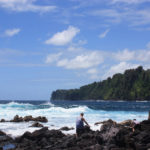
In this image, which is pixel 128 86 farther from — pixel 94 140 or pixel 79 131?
pixel 94 140

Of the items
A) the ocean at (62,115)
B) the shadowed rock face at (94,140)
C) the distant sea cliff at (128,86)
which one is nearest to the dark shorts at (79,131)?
the shadowed rock face at (94,140)

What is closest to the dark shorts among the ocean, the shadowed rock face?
the shadowed rock face

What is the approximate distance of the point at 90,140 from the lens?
1620 cm

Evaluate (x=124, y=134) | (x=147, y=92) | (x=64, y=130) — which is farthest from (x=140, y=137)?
(x=147, y=92)

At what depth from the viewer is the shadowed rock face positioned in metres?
14.4

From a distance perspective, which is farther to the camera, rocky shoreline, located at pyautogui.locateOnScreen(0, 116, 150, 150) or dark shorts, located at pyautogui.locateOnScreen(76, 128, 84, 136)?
dark shorts, located at pyautogui.locateOnScreen(76, 128, 84, 136)

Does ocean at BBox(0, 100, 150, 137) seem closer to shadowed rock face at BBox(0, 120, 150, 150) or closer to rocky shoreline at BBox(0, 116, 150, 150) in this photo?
rocky shoreline at BBox(0, 116, 150, 150)

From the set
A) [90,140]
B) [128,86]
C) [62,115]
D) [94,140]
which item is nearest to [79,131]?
[90,140]

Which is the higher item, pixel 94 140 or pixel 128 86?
pixel 128 86

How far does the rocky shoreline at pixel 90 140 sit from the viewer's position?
14.5m

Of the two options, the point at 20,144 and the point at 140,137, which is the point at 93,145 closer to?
the point at 140,137

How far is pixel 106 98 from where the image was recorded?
17188 centimetres

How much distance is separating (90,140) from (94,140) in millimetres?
255

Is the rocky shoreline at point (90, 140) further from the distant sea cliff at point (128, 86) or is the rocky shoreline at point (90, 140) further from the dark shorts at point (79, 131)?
the distant sea cliff at point (128, 86)
